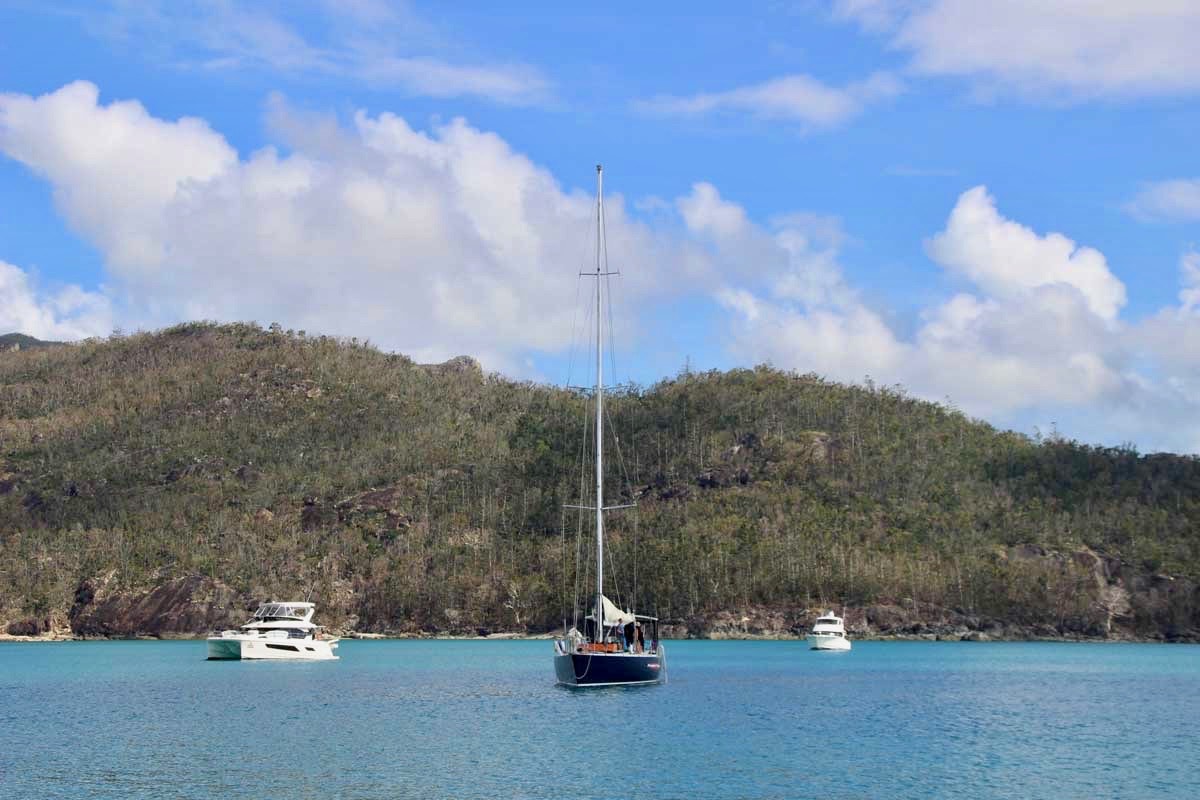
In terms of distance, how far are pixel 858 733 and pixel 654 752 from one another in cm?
1297

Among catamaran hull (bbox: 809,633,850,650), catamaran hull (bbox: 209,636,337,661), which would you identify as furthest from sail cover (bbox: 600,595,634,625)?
catamaran hull (bbox: 809,633,850,650)

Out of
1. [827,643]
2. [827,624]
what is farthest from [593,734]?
[827,624]

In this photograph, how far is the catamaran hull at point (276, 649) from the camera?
5138 inches

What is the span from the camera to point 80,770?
175ft

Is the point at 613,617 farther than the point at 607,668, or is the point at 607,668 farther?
the point at 613,617

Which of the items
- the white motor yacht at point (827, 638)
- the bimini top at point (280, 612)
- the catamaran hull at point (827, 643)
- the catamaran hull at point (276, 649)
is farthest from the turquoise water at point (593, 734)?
the white motor yacht at point (827, 638)

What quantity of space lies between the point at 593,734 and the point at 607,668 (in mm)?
13839

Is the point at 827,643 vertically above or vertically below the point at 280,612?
below

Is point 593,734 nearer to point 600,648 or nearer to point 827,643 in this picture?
point 600,648

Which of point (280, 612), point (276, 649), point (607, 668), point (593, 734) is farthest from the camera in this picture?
point (280, 612)

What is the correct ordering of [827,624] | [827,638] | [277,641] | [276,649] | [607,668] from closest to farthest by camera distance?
[607,668] → [276,649] → [277,641] → [827,638] → [827,624]

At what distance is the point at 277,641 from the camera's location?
132m

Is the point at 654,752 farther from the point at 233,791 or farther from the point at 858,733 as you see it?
the point at 233,791

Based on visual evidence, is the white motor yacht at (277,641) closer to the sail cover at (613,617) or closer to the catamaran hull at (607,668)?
the catamaran hull at (607,668)
